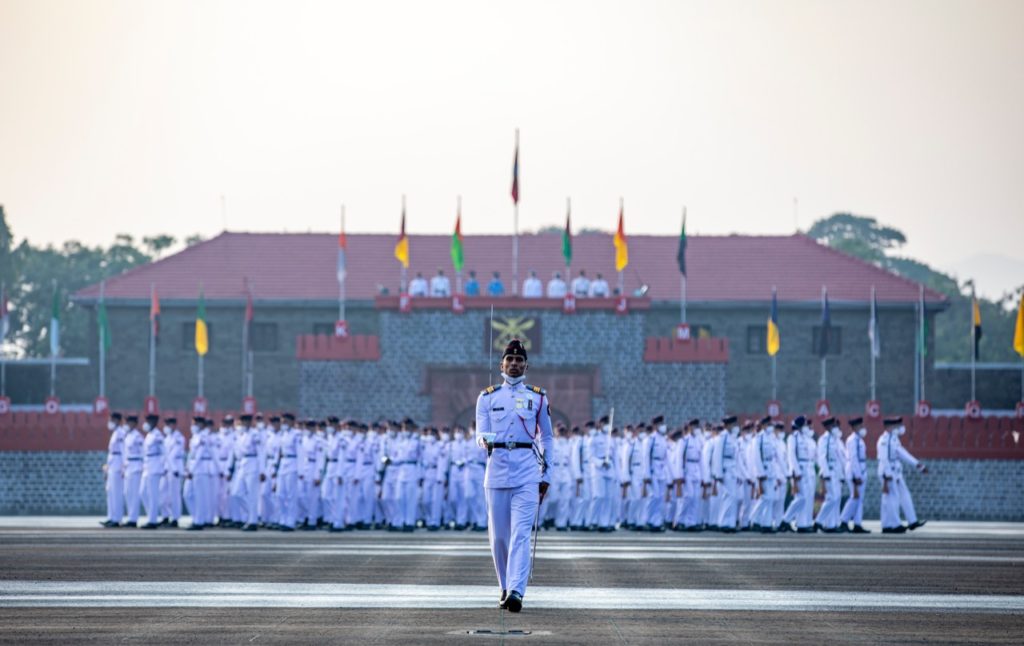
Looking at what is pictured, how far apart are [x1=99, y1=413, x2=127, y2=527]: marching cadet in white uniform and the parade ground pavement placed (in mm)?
4940

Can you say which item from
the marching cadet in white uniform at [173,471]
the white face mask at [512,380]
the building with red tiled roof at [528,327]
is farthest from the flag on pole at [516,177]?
the white face mask at [512,380]

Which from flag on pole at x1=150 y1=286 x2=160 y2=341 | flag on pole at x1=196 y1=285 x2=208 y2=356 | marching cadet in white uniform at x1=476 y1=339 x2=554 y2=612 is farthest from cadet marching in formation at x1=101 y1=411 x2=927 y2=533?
flag on pole at x1=150 y1=286 x2=160 y2=341

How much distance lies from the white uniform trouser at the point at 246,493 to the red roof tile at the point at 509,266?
73.3 feet

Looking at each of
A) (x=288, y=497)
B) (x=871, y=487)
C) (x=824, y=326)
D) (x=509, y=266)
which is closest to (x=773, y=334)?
(x=824, y=326)

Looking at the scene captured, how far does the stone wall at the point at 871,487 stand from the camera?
Result: 39250mm

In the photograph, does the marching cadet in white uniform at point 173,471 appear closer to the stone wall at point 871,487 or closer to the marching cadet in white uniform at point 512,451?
the stone wall at point 871,487

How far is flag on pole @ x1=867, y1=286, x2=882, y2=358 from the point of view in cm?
4906

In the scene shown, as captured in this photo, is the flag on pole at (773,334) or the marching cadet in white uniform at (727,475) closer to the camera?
the marching cadet in white uniform at (727,475)

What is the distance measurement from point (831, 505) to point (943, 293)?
47.6 m

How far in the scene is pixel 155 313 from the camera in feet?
165

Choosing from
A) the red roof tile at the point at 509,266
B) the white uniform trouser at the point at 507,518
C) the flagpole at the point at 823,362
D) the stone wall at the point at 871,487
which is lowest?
the stone wall at the point at 871,487

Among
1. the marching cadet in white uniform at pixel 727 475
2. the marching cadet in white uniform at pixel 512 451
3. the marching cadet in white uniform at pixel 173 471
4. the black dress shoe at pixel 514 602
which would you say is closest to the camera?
the black dress shoe at pixel 514 602

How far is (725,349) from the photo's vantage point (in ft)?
150

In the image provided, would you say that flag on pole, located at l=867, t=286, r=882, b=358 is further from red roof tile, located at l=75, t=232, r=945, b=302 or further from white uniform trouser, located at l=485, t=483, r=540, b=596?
white uniform trouser, located at l=485, t=483, r=540, b=596
